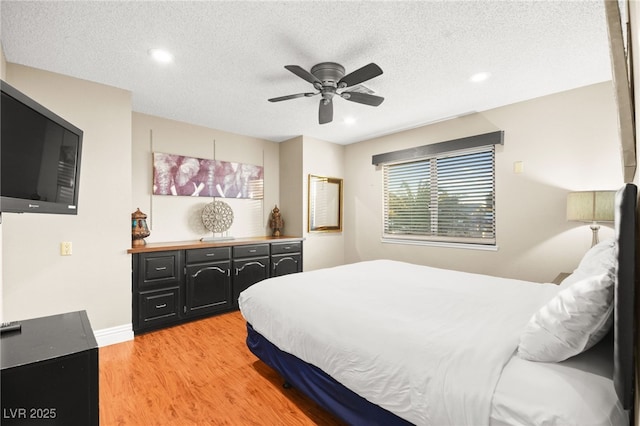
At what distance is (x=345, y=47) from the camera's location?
2180 mm

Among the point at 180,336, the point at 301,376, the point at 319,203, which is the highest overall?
the point at 319,203

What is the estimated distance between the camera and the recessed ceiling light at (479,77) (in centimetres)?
262

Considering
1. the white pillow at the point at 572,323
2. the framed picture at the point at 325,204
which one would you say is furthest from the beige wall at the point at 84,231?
the white pillow at the point at 572,323

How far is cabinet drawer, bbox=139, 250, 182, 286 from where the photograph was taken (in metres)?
3.13

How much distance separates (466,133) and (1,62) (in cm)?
456

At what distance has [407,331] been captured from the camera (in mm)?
1420

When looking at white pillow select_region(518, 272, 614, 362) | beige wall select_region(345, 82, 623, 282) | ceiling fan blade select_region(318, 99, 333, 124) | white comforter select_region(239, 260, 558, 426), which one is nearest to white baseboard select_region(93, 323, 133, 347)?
white comforter select_region(239, 260, 558, 426)

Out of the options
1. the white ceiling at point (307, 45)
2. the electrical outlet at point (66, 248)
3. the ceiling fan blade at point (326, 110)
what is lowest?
the electrical outlet at point (66, 248)

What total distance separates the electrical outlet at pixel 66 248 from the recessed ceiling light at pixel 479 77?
4.03 metres

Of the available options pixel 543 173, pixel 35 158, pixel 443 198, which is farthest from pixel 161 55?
pixel 543 173

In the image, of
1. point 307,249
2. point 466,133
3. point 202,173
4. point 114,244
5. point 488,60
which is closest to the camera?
point 488,60

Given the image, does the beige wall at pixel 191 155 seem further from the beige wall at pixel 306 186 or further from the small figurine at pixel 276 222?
the beige wall at pixel 306 186

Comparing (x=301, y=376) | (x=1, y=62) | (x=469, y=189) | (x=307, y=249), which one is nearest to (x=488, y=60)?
(x=469, y=189)

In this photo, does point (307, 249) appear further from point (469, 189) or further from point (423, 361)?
point (423, 361)
